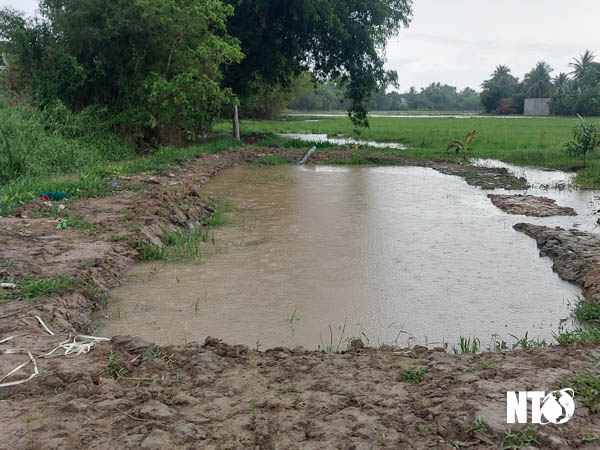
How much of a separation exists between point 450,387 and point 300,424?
869 mm

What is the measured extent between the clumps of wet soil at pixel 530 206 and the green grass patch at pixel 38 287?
6.95 m

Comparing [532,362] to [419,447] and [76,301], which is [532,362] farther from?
[76,301]


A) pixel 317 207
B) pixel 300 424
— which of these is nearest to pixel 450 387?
pixel 300 424

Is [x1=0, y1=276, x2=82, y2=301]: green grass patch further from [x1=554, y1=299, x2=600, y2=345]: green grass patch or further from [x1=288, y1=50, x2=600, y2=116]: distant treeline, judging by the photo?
[x1=288, y1=50, x2=600, y2=116]: distant treeline

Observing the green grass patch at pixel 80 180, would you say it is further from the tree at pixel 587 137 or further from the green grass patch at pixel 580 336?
the tree at pixel 587 137

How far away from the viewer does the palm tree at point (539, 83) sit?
59.1 m

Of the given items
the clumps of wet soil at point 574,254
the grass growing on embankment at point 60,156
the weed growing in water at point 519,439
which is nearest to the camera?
the weed growing in water at point 519,439

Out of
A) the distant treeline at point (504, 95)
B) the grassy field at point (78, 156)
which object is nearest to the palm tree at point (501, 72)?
the distant treeline at point (504, 95)

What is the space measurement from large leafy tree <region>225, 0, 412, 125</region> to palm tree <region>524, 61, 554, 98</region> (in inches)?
1761

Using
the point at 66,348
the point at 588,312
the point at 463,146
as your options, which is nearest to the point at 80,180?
the point at 66,348

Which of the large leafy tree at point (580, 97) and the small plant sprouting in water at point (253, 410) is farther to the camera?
the large leafy tree at point (580, 97)

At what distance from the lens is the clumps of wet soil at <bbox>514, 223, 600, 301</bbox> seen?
533 cm

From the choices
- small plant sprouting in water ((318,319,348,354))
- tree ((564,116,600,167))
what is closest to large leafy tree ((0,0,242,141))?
tree ((564,116,600,167))

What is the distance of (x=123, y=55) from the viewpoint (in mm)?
14797
